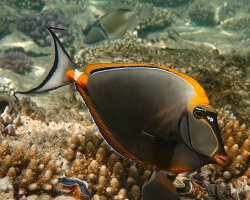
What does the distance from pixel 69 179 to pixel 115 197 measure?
468 millimetres

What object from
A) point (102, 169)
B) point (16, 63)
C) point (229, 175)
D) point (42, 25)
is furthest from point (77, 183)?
point (42, 25)

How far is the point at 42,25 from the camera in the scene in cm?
1115

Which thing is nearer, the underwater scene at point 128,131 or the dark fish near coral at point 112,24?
the underwater scene at point 128,131

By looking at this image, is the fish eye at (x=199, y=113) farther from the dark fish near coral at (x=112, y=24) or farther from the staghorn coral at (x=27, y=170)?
the dark fish near coral at (x=112, y=24)

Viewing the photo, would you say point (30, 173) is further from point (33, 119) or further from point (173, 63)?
point (173, 63)

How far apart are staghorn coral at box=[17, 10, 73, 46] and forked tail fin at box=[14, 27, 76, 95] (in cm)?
943

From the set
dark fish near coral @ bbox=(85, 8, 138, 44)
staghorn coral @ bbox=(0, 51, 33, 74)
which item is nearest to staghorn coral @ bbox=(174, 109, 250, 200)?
dark fish near coral @ bbox=(85, 8, 138, 44)

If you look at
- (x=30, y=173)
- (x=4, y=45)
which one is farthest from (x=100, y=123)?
(x=4, y=45)

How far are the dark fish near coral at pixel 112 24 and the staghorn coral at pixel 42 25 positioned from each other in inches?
206

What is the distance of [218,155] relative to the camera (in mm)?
1315

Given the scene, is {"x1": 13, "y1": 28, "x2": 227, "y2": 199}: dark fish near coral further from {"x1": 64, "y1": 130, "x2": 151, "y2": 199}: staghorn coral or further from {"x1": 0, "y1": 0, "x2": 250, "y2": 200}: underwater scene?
{"x1": 64, "y1": 130, "x2": 151, "y2": 199}: staghorn coral

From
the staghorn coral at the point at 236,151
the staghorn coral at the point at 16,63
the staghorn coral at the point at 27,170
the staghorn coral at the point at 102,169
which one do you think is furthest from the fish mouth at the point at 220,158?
the staghorn coral at the point at 16,63

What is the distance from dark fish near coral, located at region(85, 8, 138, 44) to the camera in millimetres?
5656

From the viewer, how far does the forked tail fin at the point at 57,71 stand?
5.04 feet
